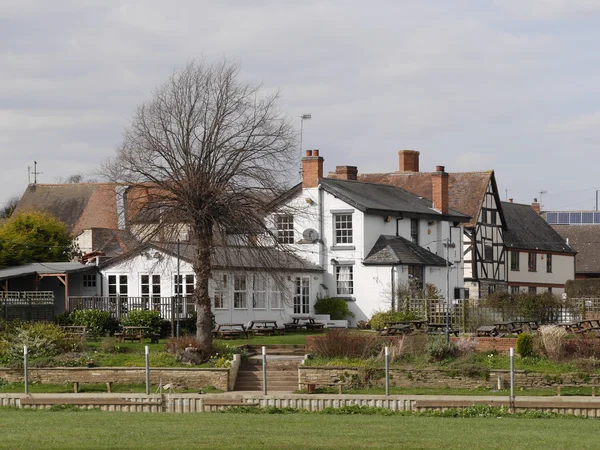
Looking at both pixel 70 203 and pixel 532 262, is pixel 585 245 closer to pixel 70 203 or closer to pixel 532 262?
pixel 532 262

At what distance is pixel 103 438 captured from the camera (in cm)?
1769

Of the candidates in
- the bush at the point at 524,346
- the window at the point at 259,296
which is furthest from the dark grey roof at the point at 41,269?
the bush at the point at 524,346

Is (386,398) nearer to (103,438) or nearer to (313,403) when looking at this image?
(313,403)

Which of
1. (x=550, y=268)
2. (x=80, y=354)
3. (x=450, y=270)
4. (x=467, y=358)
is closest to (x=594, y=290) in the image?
(x=450, y=270)

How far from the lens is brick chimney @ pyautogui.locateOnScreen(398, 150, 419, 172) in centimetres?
6494

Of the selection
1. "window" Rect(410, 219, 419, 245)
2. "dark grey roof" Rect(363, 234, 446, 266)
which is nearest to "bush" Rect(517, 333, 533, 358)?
"dark grey roof" Rect(363, 234, 446, 266)

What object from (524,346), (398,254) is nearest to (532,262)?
(398,254)

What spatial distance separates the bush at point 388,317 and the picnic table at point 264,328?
4.22m

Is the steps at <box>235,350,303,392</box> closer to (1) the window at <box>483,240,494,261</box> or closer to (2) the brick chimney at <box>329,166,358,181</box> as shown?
(2) the brick chimney at <box>329,166,358,181</box>

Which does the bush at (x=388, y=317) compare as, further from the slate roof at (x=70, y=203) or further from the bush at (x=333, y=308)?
the slate roof at (x=70, y=203)

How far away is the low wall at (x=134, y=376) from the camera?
30.8 metres

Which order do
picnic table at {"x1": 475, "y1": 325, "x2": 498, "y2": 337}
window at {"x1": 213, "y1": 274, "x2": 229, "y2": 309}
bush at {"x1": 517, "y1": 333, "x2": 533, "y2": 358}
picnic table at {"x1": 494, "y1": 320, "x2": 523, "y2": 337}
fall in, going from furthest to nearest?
window at {"x1": 213, "y1": 274, "x2": 229, "y2": 309}
picnic table at {"x1": 494, "y1": 320, "x2": 523, "y2": 337}
picnic table at {"x1": 475, "y1": 325, "x2": 498, "y2": 337}
bush at {"x1": 517, "y1": 333, "x2": 533, "y2": 358}

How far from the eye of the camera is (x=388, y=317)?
45531 mm

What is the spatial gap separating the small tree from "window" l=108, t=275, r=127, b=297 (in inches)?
414
